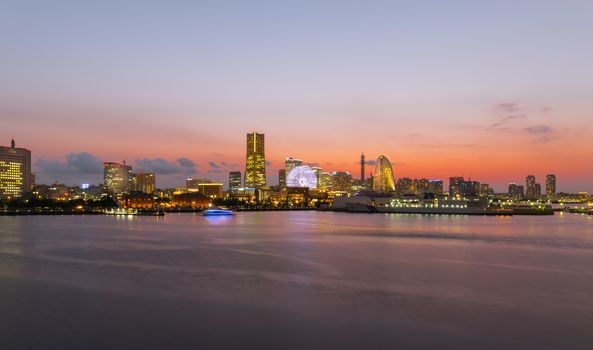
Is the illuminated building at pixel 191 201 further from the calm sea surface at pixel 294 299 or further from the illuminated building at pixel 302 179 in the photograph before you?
the calm sea surface at pixel 294 299

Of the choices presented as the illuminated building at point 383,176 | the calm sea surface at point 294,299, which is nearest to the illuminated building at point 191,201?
the illuminated building at point 383,176

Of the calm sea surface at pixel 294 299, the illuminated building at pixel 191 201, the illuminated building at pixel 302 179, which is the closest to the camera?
the calm sea surface at pixel 294 299

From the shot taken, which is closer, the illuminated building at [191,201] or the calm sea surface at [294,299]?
the calm sea surface at [294,299]

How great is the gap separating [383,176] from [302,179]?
45.2 m

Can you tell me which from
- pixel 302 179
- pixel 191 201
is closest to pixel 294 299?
pixel 191 201

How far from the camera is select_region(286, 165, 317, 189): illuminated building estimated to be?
563 ft

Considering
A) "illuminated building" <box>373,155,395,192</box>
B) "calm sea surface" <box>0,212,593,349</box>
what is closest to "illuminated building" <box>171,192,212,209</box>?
"illuminated building" <box>373,155,395,192</box>

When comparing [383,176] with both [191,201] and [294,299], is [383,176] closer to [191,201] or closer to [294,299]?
[191,201]

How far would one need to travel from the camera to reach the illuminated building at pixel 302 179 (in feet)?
563

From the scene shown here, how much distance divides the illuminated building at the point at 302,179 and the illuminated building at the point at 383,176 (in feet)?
136

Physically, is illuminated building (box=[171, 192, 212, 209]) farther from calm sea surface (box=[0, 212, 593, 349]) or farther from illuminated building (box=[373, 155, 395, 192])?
calm sea surface (box=[0, 212, 593, 349])

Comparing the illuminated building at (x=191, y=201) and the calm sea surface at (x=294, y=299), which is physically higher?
the illuminated building at (x=191, y=201)

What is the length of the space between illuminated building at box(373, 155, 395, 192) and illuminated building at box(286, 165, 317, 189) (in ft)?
136

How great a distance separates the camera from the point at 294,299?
15344 millimetres
